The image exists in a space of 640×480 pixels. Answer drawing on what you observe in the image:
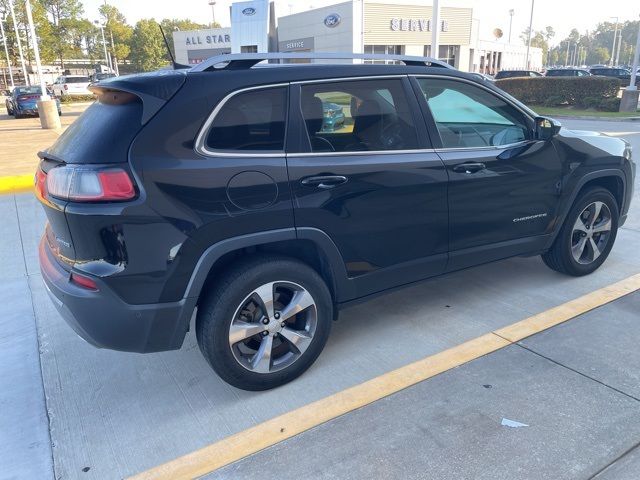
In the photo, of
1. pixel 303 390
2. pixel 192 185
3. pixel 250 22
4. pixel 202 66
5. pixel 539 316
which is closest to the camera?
pixel 192 185

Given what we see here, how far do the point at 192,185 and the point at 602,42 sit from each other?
570 ft

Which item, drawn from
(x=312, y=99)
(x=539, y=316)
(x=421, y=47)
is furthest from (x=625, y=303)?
(x=421, y=47)

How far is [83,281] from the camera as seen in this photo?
260cm

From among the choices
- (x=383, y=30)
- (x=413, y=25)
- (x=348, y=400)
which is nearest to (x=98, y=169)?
(x=348, y=400)

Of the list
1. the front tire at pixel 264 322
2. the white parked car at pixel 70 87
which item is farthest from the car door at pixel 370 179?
the white parked car at pixel 70 87

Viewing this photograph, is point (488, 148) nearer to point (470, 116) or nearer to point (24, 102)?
point (470, 116)

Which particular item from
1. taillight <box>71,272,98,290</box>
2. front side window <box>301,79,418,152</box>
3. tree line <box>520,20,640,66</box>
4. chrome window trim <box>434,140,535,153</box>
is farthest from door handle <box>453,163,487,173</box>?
tree line <box>520,20,640,66</box>

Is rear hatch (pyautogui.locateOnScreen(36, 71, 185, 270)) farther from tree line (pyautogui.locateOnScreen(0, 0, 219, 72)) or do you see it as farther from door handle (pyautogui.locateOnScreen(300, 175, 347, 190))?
tree line (pyautogui.locateOnScreen(0, 0, 219, 72))

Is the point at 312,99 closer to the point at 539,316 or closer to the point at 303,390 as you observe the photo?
the point at 303,390

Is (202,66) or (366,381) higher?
(202,66)

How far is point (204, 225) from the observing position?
8.67ft

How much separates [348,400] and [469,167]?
1.72m

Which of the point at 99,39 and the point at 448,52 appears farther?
the point at 99,39

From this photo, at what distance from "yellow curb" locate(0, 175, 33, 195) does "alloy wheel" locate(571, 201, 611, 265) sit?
770 cm
